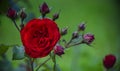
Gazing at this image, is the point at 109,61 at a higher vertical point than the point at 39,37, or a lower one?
lower

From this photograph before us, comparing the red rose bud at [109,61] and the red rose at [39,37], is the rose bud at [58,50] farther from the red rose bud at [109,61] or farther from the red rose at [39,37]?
the red rose bud at [109,61]

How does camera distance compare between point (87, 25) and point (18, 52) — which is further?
point (87, 25)

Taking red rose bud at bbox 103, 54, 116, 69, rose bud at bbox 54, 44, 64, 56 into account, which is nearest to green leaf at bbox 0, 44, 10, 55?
rose bud at bbox 54, 44, 64, 56

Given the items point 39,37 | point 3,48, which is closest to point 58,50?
point 39,37

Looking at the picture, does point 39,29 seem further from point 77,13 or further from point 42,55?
point 77,13

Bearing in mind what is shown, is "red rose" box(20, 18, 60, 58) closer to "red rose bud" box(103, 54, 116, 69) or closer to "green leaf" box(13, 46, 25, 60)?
"green leaf" box(13, 46, 25, 60)

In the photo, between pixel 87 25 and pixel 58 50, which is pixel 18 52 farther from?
pixel 87 25
